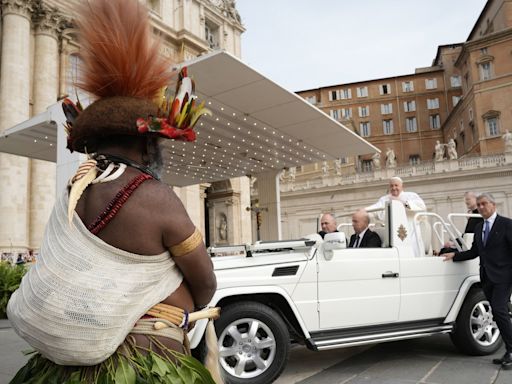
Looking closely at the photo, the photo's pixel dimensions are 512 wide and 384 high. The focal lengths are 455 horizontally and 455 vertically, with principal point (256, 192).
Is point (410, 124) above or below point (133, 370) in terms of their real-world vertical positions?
above

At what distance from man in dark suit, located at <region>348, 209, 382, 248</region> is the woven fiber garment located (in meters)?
4.52

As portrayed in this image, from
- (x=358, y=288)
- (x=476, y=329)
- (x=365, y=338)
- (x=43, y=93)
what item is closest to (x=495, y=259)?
(x=476, y=329)

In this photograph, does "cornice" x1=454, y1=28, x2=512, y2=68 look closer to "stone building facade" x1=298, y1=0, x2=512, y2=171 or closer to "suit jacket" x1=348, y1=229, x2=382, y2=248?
"stone building facade" x1=298, y1=0, x2=512, y2=171

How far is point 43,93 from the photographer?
894 inches

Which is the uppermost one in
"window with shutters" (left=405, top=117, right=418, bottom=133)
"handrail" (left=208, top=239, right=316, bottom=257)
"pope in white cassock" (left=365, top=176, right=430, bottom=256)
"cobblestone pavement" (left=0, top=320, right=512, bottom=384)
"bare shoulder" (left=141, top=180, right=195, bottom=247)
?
"window with shutters" (left=405, top=117, right=418, bottom=133)

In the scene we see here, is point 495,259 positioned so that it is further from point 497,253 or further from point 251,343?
→ point 251,343

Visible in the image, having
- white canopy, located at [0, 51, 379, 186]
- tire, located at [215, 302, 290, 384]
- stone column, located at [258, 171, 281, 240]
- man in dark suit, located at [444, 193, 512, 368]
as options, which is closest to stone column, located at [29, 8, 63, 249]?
white canopy, located at [0, 51, 379, 186]

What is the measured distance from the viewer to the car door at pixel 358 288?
16.4 ft

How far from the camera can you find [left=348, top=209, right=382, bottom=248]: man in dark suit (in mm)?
5969

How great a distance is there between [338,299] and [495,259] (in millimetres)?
2121

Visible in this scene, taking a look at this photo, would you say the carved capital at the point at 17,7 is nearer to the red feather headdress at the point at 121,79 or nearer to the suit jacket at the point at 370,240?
the suit jacket at the point at 370,240

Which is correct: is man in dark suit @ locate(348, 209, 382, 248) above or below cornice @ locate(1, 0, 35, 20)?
below

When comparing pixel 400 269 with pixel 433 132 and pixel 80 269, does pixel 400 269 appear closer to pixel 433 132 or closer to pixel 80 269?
pixel 80 269

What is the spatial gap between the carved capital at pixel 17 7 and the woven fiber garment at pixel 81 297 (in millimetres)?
24250
